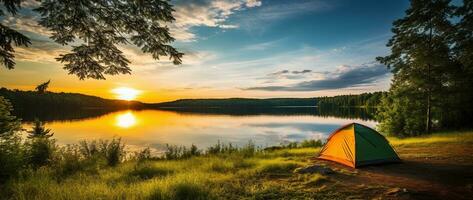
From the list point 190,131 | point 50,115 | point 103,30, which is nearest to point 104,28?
point 103,30

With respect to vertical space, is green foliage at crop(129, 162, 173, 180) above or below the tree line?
below

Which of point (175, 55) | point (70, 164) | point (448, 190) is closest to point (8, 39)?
point (175, 55)

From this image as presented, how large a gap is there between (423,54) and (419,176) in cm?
1494

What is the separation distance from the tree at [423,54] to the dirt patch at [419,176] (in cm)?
937

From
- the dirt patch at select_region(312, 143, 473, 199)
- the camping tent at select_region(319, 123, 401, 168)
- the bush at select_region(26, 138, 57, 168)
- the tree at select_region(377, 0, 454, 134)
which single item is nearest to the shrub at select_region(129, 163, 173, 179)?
the bush at select_region(26, 138, 57, 168)

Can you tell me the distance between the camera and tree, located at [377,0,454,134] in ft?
68.0

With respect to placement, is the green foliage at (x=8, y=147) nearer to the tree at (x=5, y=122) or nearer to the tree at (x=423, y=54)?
the tree at (x=5, y=122)

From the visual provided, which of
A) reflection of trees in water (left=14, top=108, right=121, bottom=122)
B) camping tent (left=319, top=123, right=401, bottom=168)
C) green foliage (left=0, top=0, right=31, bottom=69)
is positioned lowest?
reflection of trees in water (left=14, top=108, right=121, bottom=122)

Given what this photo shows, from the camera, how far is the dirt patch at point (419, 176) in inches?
292

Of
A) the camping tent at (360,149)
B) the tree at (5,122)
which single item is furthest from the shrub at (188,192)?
the tree at (5,122)

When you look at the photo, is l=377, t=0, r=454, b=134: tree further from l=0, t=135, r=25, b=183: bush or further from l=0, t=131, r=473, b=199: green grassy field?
l=0, t=135, r=25, b=183: bush

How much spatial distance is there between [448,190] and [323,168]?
3.64 meters

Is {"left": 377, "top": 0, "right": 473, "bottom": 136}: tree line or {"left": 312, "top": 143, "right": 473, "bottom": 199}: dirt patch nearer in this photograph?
{"left": 312, "top": 143, "right": 473, "bottom": 199}: dirt patch

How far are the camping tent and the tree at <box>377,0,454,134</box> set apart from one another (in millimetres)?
12262
